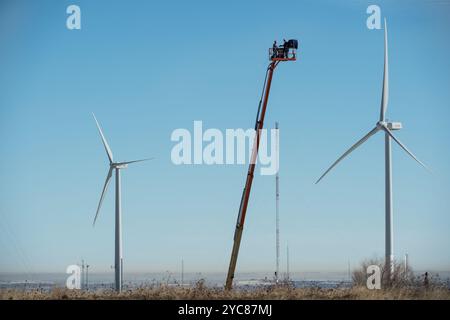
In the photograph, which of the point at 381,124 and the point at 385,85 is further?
the point at 385,85

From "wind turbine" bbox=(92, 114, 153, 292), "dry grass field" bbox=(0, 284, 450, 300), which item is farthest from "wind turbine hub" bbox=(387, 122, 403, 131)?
"wind turbine" bbox=(92, 114, 153, 292)

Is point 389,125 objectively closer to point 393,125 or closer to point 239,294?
point 393,125

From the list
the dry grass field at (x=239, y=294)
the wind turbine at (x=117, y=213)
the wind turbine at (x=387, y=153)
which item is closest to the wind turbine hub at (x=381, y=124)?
the wind turbine at (x=387, y=153)

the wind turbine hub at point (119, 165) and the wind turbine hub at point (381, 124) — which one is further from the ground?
the wind turbine hub at point (381, 124)

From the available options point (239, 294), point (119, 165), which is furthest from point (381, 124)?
point (119, 165)

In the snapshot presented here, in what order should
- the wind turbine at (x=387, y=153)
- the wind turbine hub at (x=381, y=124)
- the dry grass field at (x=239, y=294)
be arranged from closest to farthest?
1. the dry grass field at (x=239, y=294)
2. the wind turbine at (x=387, y=153)
3. the wind turbine hub at (x=381, y=124)

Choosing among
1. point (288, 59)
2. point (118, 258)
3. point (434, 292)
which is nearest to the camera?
point (434, 292)

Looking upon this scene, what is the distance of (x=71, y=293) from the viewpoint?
37000mm

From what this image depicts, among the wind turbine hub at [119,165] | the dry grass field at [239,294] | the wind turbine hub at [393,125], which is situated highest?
the wind turbine hub at [393,125]

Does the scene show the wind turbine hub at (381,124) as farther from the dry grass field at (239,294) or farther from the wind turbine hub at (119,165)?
the wind turbine hub at (119,165)
